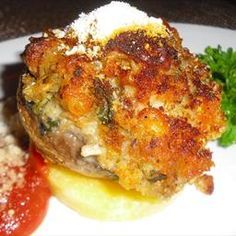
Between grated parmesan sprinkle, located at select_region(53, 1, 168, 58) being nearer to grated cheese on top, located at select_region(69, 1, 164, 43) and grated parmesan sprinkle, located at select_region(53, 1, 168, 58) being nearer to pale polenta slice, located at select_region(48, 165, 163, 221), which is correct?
grated cheese on top, located at select_region(69, 1, 164, 43)

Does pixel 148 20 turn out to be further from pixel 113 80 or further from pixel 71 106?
pixel 71 106

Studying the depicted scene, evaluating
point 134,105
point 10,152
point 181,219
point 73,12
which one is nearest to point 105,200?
A: point 181,219

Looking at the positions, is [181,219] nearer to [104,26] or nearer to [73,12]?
[104,26]

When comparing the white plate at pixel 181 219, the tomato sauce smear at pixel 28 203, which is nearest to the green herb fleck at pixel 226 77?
the white plate at pixel 181 219

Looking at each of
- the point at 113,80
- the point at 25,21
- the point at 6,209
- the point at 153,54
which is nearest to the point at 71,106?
the point at 113,80

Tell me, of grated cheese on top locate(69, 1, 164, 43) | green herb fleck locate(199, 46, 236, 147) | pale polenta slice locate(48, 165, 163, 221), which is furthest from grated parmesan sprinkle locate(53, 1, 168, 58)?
green herb fleck locate(199, 46, 236, 147)
